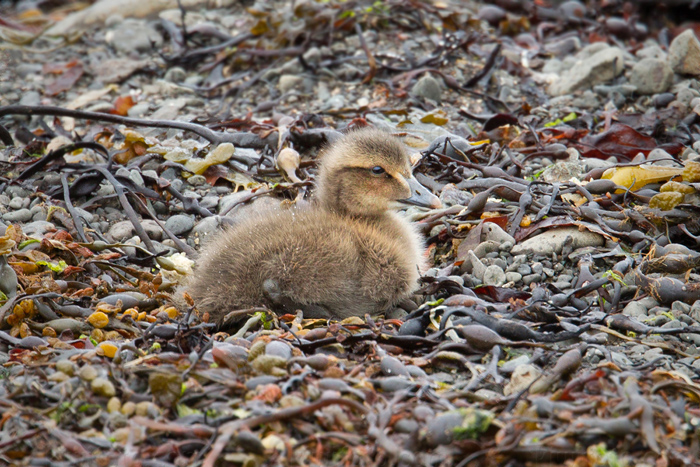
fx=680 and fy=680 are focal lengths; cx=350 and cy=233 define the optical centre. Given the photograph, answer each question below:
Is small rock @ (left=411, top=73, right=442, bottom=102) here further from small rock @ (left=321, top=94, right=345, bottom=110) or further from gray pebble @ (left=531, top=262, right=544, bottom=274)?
gray pebble @ (left=531, top=262, right=544, bottom=274)

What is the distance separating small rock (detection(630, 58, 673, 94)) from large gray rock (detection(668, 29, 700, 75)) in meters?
0.13

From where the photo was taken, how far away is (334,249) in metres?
4.02

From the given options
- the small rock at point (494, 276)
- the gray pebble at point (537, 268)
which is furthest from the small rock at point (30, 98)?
the gray pebble at point (537, 268)

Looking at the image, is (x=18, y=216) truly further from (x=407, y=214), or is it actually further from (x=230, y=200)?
(x=407, y=214)

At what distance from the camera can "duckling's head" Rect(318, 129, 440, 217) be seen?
4406 millimetres

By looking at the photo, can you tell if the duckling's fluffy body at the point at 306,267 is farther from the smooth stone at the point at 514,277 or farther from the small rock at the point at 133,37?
the small rock at the point at 133,37

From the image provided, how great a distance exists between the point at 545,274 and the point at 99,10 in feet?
22.4

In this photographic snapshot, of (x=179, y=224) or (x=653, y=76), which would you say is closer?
(x=179, y=224)

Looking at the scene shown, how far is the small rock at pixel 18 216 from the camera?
473cm

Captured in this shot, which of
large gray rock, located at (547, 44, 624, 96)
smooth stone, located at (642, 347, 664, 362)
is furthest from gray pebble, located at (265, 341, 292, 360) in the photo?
large gray rock, located at (547, 44, 624, 96)

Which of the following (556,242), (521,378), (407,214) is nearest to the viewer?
(521,378)

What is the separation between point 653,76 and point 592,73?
0.54 m

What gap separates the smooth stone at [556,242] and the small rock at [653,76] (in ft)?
8.68

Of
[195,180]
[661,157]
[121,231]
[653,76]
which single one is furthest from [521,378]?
[653,76]
